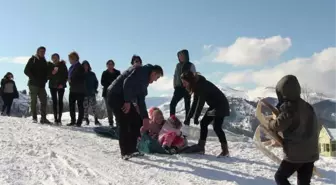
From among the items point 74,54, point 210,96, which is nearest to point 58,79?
point 74,54

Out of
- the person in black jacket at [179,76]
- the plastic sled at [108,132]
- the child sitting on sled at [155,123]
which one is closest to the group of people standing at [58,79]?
the plastic sled at [108,132]

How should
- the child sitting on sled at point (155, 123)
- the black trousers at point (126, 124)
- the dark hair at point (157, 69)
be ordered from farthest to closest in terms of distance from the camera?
the child sitting on sled at point (155, 123) < the black trousers at point (126, 124) < the dark hair at point (157, 69)

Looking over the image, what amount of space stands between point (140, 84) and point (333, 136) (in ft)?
30.4

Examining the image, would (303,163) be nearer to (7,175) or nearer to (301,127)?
(301,127)

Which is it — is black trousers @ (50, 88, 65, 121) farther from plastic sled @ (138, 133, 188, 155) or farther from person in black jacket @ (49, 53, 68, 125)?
plastic sled @ (138, 133, 188, 155)

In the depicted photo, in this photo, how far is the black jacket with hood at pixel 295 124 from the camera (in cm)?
497

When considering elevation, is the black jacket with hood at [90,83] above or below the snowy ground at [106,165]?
above

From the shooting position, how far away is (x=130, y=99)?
7102mm

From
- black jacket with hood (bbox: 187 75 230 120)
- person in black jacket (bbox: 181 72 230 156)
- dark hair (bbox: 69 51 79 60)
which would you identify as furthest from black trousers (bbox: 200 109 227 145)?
dark hair (bbox: 69 51 79 60)

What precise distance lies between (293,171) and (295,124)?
0.61 m

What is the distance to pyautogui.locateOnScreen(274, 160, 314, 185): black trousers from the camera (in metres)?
5.18

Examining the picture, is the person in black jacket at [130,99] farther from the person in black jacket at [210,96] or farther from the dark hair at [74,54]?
the dark hair at [74,54]

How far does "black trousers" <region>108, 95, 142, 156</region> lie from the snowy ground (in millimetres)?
252

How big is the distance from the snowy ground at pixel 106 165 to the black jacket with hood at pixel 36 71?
2.27 meters
